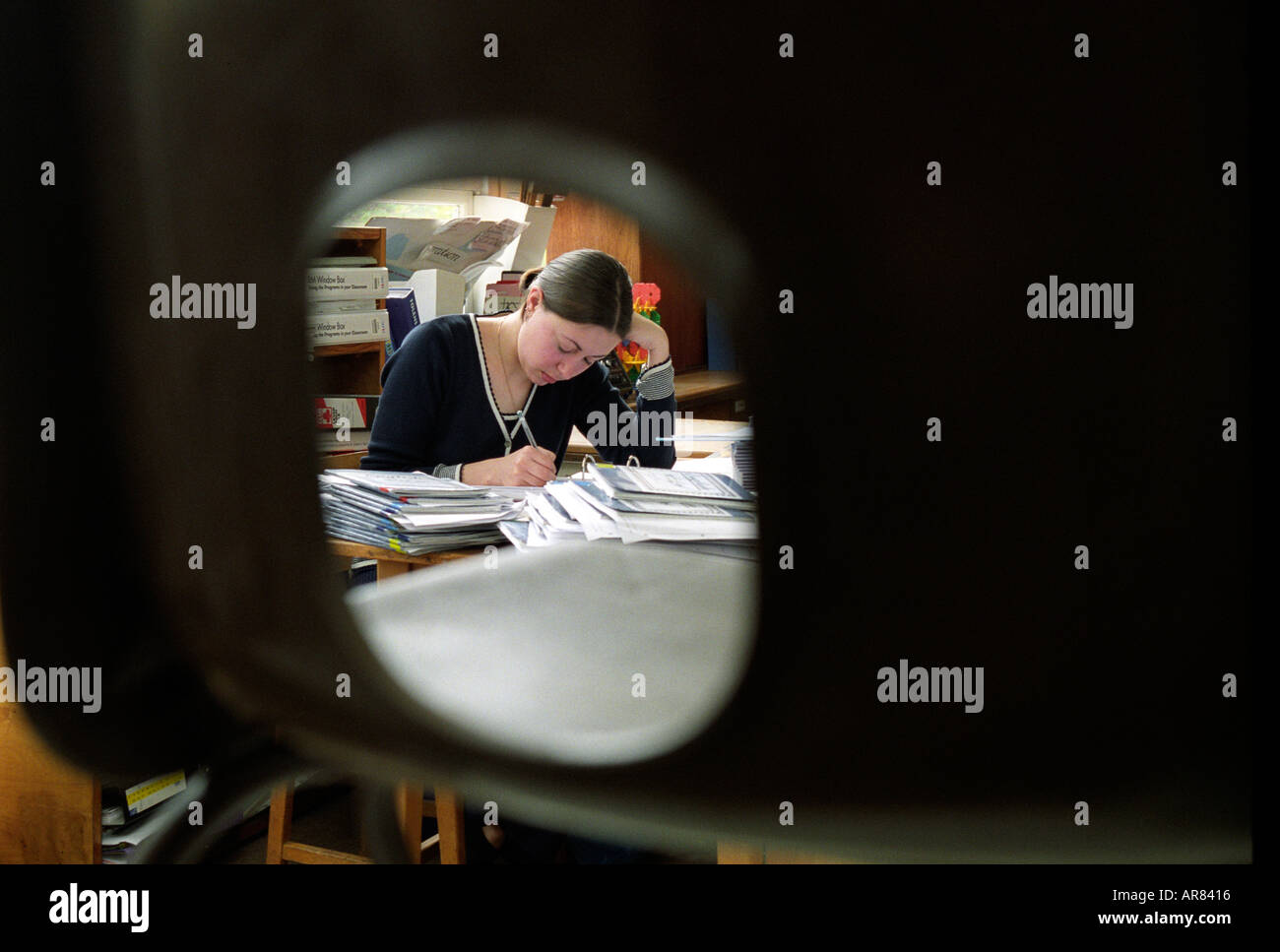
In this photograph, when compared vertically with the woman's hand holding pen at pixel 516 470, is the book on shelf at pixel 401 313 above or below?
above

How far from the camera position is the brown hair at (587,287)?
1225mm

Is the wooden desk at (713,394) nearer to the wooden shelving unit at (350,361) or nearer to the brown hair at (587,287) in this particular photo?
the brown hair at (587,287)

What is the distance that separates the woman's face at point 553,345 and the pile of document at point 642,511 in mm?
149

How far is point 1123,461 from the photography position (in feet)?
3.80

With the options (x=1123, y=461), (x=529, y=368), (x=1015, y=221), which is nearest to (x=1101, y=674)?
(x=1123, y=461)

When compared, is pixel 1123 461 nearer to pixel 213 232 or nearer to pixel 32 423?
pixel 213 232

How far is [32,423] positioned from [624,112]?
0.79 metres

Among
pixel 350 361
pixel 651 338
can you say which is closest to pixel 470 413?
pixel 350 361

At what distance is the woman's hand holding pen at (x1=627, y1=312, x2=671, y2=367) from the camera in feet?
3.99

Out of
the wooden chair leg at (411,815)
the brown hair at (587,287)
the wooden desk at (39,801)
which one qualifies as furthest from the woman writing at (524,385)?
the wooden desk at (39,801)

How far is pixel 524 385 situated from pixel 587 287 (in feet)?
0.60

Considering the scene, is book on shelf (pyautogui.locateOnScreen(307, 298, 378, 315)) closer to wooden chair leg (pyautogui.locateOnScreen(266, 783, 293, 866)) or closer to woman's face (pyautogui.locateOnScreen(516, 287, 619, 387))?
woman's face (pyautogui.locateOnScreen(516, 287, 619, 387))

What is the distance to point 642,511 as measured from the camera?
1242 millimetres

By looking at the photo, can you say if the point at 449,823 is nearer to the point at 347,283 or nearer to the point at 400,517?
the point at 400,517
